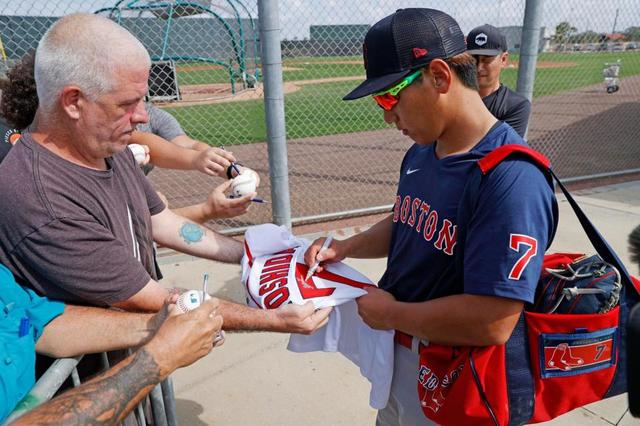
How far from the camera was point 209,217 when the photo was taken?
2744mm

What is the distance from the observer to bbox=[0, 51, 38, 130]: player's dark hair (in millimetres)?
2189

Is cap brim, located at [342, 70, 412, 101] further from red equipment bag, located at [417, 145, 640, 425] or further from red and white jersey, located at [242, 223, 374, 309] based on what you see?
red and white jersey, located at [242, 223, 374, 309]

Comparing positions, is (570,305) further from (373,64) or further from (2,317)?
(2,317)

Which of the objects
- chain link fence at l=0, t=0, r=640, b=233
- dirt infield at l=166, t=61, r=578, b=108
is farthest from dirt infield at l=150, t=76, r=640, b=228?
dirt infield at l=166, t=61, r=578, b=108

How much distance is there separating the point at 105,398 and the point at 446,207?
1.23 meters

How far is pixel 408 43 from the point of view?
157cm

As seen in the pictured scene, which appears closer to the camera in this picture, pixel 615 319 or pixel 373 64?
pixel 615 319

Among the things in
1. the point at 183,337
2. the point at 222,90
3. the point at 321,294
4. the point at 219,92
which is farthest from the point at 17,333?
the point at 222,90

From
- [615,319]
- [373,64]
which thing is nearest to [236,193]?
[373,64]

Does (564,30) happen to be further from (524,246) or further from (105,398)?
(105,398)

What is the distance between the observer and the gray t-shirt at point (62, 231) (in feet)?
5.11

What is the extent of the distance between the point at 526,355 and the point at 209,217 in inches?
71.9

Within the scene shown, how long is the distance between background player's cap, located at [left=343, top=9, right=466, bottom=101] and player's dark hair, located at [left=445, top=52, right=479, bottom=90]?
0.07 ft

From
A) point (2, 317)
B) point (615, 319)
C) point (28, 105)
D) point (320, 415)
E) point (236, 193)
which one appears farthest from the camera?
point (320, 415)
